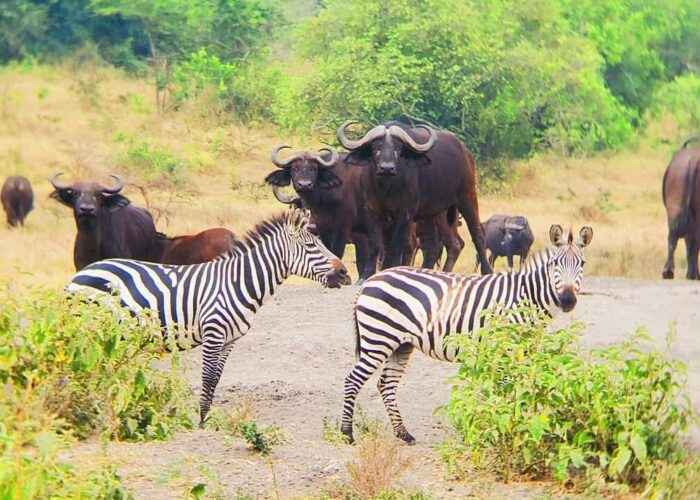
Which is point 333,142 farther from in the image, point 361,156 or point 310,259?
point 310,259

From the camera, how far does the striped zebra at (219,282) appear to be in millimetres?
9539

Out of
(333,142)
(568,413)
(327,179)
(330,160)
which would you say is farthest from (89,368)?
(333,142)

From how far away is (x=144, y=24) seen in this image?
3550cm

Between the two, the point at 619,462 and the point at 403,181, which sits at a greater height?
the point at 403,181

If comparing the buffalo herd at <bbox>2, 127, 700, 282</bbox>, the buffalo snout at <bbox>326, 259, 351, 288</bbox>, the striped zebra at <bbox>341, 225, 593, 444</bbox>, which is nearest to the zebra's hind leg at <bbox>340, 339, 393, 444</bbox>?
the striped zebra at <bbox>341, 225, 593, 444</bbox>

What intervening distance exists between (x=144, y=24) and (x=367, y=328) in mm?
27700

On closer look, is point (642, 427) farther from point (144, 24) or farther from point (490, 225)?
point (144, 24)

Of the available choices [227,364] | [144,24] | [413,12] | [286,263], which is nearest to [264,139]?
[413,12]

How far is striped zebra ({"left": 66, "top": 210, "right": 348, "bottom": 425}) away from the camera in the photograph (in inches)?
376

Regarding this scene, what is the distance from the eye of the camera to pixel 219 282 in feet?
31.9

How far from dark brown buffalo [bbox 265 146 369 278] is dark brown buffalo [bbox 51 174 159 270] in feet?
6.95

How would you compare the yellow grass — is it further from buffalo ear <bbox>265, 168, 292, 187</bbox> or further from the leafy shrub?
the leafy shrub

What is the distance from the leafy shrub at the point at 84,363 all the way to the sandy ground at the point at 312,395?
0.69ft

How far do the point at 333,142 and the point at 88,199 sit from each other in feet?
37.7
